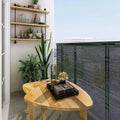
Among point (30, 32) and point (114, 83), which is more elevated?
point (30, 32)

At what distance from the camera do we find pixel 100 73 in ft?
A: 5.32

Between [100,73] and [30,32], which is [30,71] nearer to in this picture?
[30,32]

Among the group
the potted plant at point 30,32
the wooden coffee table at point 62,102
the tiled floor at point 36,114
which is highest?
the potted plant at point 30,32

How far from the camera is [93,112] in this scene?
5.93 ft

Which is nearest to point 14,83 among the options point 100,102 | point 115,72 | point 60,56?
point 60,56

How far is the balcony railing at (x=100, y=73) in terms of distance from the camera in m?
1.39

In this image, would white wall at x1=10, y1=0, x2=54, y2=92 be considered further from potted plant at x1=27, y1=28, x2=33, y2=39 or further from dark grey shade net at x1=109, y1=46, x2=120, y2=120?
dark grey shade net at x1=109, y1=46, x2=120, y2=120

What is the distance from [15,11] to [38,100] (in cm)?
230

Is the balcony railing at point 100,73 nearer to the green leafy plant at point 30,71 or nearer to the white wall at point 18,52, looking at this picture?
the green leafy plant at point 30,71

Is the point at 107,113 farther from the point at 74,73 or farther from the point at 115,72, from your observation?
the point at 74,73

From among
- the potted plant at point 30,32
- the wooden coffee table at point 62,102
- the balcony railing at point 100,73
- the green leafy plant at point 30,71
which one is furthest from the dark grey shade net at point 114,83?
the potted plant at point 30,32

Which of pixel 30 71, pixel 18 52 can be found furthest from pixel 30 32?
pixel 30 71

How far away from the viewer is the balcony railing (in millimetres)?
1395

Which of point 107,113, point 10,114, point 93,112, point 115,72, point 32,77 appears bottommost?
point 10,114
